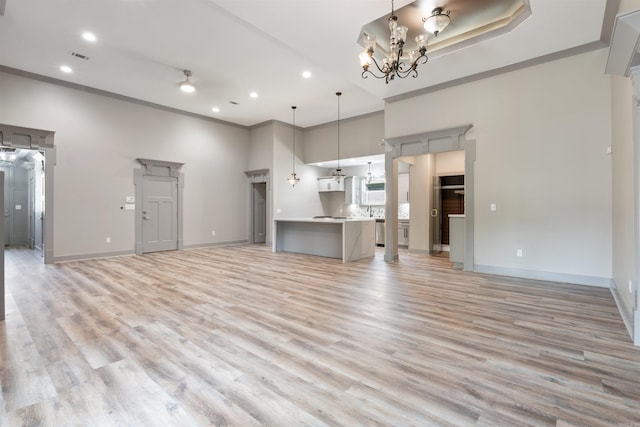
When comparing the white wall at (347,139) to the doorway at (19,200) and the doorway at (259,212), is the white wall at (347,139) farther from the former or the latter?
the doorway at (19,200)

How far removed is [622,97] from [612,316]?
248 cm

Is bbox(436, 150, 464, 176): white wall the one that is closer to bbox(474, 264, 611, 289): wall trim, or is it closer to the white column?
bbox(474, 264, 611, 289): wall trim

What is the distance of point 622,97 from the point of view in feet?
11.7

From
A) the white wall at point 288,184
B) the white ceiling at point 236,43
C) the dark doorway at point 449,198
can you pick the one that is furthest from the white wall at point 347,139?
the dark doorway at point 449,198

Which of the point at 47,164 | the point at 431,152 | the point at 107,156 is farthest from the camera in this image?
the point at 107,156

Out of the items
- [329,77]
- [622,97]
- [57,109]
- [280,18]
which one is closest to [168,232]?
[57,109]

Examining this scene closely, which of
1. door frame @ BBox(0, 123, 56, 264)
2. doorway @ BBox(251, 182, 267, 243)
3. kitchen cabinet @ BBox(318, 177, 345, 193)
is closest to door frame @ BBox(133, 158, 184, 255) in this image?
door frame @ BBox(0, 123, 56, 264)

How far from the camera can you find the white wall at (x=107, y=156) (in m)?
6.33

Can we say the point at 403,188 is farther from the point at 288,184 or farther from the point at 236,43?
the point at 236,43

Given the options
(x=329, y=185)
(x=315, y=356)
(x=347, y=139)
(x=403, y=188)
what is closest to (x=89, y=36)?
(x=315, y=356)

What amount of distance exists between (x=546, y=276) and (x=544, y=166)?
5.75ft

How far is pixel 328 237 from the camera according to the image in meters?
7.31

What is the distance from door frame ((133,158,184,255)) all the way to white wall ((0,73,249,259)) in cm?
13

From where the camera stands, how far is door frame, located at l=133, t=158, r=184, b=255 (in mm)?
7637
